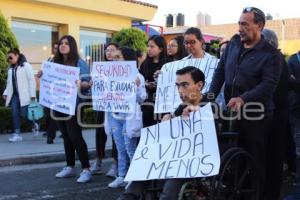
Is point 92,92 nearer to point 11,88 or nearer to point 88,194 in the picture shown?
point 88,194

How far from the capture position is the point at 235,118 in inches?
193

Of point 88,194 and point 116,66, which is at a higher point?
point 116,66

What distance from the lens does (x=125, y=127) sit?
6500 millimetres

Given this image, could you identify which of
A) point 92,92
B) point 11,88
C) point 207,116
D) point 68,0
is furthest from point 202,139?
point 68,0

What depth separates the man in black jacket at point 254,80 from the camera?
496cm

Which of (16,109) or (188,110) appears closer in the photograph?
(188,110)

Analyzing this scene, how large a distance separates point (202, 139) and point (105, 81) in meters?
2.49

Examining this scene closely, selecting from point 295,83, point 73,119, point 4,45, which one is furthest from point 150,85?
point 4,45

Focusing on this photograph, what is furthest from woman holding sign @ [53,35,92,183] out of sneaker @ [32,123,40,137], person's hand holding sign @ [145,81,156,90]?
sneaker @ [32,123,40,137]

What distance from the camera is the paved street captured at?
6.18 meters

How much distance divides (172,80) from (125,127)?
32.5 inches

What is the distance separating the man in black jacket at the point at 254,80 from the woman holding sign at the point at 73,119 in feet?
7.58

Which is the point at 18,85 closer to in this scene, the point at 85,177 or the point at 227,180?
the point at 85,177

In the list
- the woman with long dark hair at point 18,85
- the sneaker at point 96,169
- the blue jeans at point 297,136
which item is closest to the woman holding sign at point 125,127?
the sneaker at point 96,169
